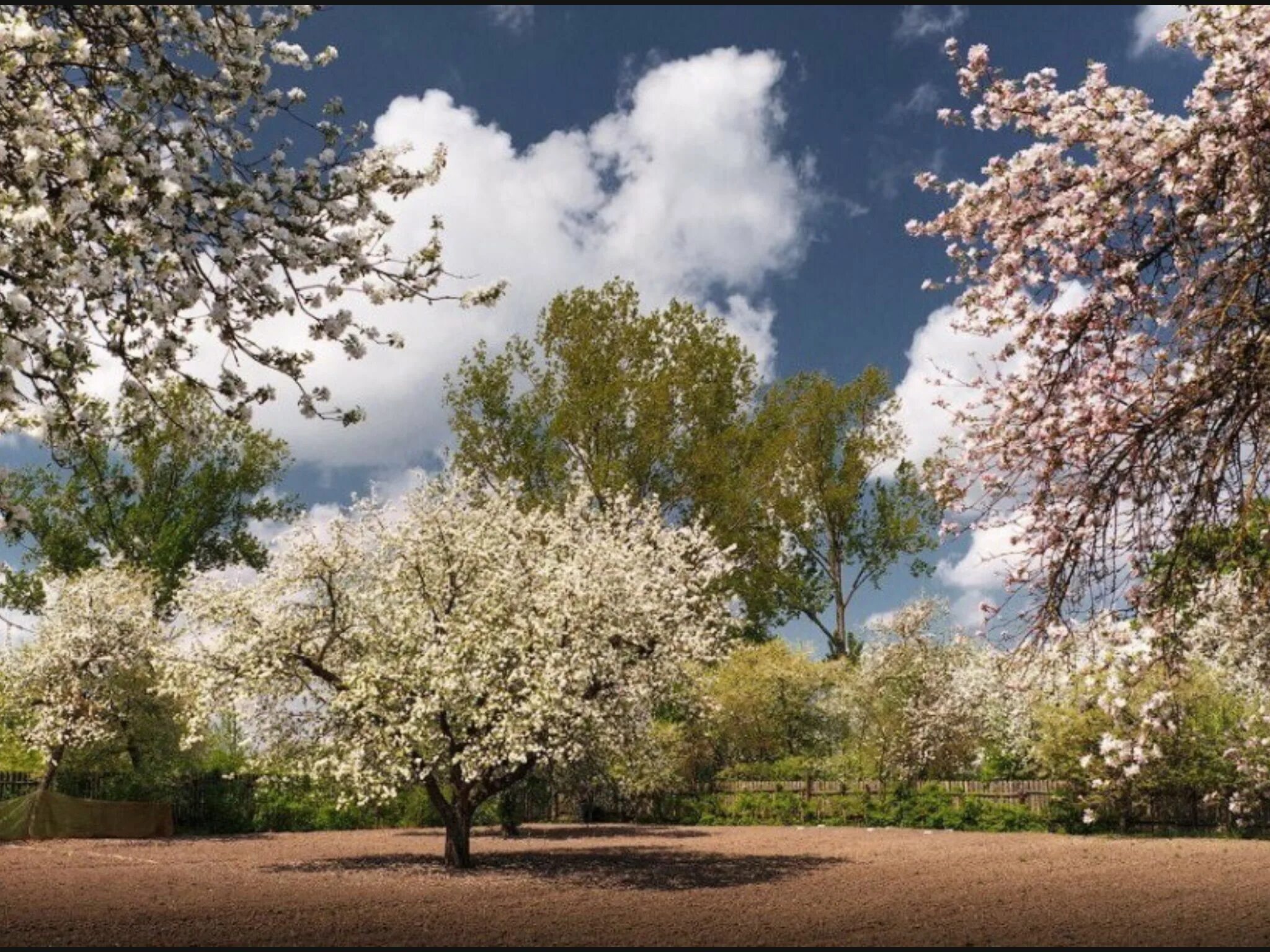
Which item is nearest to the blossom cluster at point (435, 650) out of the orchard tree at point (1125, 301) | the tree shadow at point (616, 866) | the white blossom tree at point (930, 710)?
the tree shadow at point (616, 866)

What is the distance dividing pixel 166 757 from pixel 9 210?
84.4 feet

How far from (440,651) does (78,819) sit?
49.4ft

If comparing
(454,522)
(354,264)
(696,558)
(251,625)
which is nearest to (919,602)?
(696,558)

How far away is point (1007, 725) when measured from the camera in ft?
93.8

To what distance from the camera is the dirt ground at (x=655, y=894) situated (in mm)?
10688

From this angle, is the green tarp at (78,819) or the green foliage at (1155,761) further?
the green tarp at (78,819)

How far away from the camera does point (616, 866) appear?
1786cm

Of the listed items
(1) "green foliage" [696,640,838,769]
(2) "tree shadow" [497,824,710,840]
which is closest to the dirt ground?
(2) "tree shadow" [497,824,710,840]

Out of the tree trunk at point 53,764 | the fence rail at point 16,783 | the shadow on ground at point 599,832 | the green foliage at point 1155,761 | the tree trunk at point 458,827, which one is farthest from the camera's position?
the fence rail at point 16,783

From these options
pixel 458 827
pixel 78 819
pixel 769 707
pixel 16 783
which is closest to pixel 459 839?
pixel 458 827

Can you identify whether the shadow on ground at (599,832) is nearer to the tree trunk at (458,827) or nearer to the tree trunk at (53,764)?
the tree trunk at (458,827)

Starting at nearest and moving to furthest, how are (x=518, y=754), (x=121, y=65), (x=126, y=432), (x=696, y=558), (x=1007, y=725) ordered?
(x=121, y=65), (x=126, y=432), (x=518, y=754), (x=696, y=558), (x=1007, y=725)

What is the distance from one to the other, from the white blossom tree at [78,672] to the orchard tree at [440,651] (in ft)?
38.5

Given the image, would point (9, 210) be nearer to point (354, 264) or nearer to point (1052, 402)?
point (354, 264)
